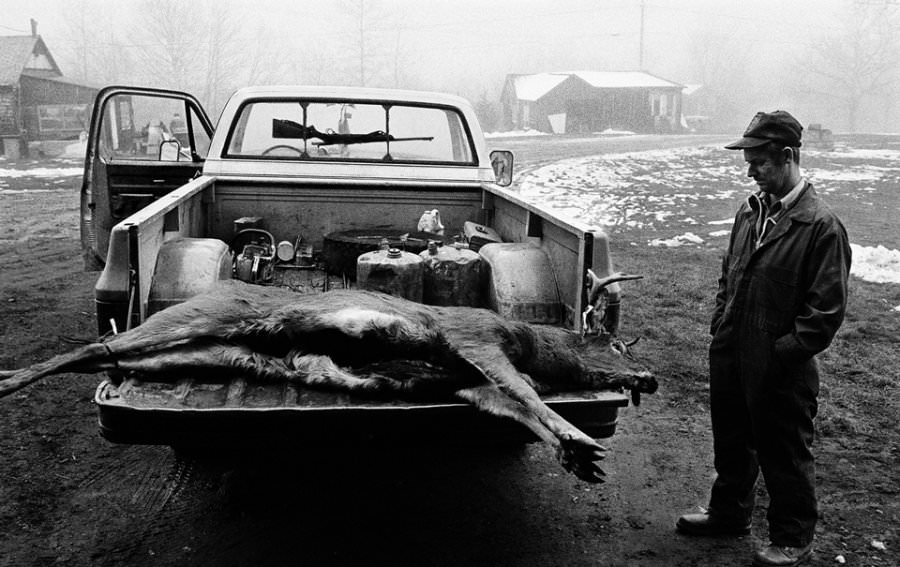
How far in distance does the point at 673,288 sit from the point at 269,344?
6309mm

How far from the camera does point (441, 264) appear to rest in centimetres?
452

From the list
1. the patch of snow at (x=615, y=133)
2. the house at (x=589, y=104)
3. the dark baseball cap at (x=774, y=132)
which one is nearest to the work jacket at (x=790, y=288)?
the dark baseball cap at (x=774, y=132)

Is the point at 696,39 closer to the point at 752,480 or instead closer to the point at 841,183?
the point at 841,183

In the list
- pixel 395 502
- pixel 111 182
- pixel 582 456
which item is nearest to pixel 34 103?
pixel 111 182

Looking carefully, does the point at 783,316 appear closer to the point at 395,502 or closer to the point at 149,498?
the point at 395,502

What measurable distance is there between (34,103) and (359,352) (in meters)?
34.9

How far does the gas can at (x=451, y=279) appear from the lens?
4.52m

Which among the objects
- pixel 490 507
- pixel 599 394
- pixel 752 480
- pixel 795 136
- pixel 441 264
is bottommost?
pixel 490 507

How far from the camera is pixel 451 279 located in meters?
4.54

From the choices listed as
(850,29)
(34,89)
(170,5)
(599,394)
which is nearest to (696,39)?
(850,29)

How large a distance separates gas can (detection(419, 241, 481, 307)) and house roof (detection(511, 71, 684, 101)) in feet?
159

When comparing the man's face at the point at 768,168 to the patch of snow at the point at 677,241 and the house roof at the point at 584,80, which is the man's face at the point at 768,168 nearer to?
the patch of snow at the point at 677,241

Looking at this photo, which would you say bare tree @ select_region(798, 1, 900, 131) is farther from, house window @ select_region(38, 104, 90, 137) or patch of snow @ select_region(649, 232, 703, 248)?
patch of snow @ select_region(649, 232, 703, 248)

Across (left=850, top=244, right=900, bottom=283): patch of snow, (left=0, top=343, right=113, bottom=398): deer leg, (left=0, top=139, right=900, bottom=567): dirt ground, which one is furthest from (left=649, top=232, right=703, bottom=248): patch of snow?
(left=0, top=343, right=113, bottom=398): deer leg
